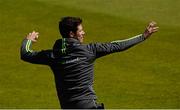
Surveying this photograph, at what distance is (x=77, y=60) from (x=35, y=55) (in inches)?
20.3

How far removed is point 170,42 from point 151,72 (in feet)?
10.9

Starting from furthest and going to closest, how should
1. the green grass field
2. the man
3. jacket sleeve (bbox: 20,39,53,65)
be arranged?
the green grass field < jacket sleeve (bbox: 20,39,53,65) < the man

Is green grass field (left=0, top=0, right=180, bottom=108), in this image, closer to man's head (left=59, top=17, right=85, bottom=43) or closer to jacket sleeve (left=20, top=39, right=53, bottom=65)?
jacket sleeve (left=20, top=39, right=53, bottom=65)

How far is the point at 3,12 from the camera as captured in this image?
2105 centimetres

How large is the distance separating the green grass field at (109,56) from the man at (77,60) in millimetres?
5505

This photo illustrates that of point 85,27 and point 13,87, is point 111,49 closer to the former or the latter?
point 13,87

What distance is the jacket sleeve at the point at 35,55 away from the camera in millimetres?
5859

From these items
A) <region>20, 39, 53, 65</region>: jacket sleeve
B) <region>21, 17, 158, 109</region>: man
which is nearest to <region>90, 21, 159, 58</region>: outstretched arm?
<region>21, 17, 158, 109</region>: man

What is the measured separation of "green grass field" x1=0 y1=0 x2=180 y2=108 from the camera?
11961 millimetres

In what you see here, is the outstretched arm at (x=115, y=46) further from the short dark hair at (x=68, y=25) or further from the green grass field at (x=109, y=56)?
the green grass field at (x=109, y=56)

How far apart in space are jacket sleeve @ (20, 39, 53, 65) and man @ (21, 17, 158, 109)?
0.16 feet

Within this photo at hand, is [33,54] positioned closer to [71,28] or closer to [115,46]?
[71,28]

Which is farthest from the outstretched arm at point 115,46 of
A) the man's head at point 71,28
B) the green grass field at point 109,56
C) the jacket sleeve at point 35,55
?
the green grass field at point 109,56

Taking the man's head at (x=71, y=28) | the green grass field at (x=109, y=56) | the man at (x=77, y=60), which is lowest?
the green grass field at (x=109, y=56)
